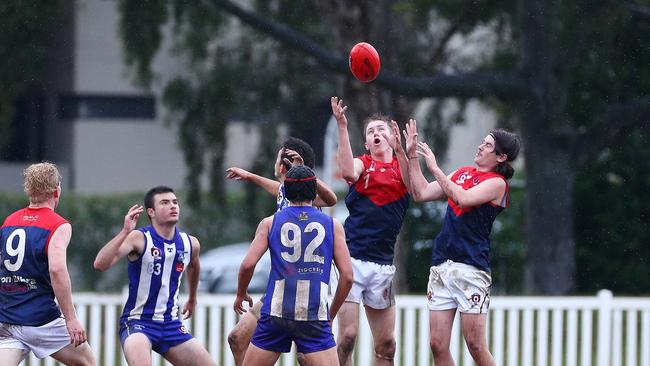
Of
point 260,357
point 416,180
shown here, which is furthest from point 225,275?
point 260,357

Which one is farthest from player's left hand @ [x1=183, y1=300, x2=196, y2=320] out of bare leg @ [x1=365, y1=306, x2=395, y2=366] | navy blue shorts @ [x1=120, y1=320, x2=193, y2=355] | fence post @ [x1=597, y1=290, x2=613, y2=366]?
fence post @ [x1=597, y1=290, x2=613, y2=366]

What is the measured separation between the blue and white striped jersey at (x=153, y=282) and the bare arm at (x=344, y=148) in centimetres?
142

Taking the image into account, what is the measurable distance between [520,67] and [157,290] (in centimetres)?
1032

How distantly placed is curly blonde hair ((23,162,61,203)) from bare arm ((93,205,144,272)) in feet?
1.87

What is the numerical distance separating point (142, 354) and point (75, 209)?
14.6 meters

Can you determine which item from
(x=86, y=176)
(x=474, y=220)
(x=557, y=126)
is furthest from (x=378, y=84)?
(x=86, y=176)

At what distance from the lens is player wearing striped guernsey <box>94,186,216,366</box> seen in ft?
27.6

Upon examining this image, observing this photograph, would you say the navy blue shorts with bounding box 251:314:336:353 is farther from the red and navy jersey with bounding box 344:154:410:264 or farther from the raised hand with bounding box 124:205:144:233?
the red and navy jersey with bounding box 344:154:410:264

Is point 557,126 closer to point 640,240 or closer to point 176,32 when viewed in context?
point 640,240

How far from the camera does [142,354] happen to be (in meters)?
8.27

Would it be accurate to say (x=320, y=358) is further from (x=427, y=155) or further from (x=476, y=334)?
(x=427, y=155)

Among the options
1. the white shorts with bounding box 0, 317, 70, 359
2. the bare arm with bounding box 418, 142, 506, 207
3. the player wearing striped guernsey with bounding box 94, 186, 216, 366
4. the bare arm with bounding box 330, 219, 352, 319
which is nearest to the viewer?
the bare arm with bounding box 330, 219, 352, 319

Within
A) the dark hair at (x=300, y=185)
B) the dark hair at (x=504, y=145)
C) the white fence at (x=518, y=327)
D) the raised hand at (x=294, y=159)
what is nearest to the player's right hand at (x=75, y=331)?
the dark hair at (x=300, y=185)

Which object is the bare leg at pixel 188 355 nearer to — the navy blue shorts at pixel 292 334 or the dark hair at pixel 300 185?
the navy blue shorts at pixel 292 334
